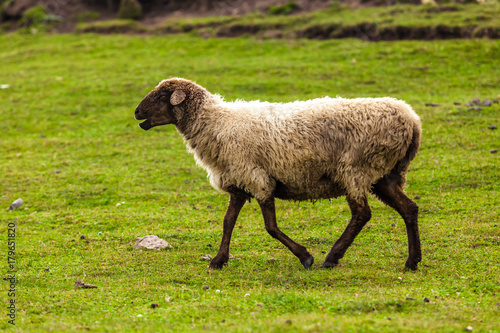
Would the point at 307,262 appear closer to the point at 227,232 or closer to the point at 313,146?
the point at 227,232

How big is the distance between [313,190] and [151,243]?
10.7 feet

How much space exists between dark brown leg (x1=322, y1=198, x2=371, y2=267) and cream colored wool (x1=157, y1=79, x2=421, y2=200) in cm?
18

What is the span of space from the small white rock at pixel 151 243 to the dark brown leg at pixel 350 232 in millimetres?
3073

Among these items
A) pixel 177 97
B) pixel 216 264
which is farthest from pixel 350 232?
pixel 177 97

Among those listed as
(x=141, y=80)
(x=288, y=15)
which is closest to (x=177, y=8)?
(x=288, y=15)

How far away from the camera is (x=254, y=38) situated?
29.1 metres

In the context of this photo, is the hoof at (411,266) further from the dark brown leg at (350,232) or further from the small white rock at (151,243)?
the small white rock at (151,243)

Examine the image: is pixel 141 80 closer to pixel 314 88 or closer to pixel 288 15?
pixel 314 88

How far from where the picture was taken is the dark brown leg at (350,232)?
8.36 meters

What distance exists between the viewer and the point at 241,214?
11977 mm

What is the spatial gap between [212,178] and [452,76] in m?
15.5

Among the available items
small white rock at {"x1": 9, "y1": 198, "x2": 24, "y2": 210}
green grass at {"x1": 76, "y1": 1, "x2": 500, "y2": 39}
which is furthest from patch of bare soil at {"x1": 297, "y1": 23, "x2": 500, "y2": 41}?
small white rock at {"x1": 9, "y1": 198, "x2": 24, "y2": 210}

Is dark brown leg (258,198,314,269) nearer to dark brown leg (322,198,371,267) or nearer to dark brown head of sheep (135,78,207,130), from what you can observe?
dark brown leg (322,198,371,267)

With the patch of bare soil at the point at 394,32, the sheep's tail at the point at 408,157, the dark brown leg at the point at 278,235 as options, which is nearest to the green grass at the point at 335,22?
the patch of bare soil at the point at 394,32
